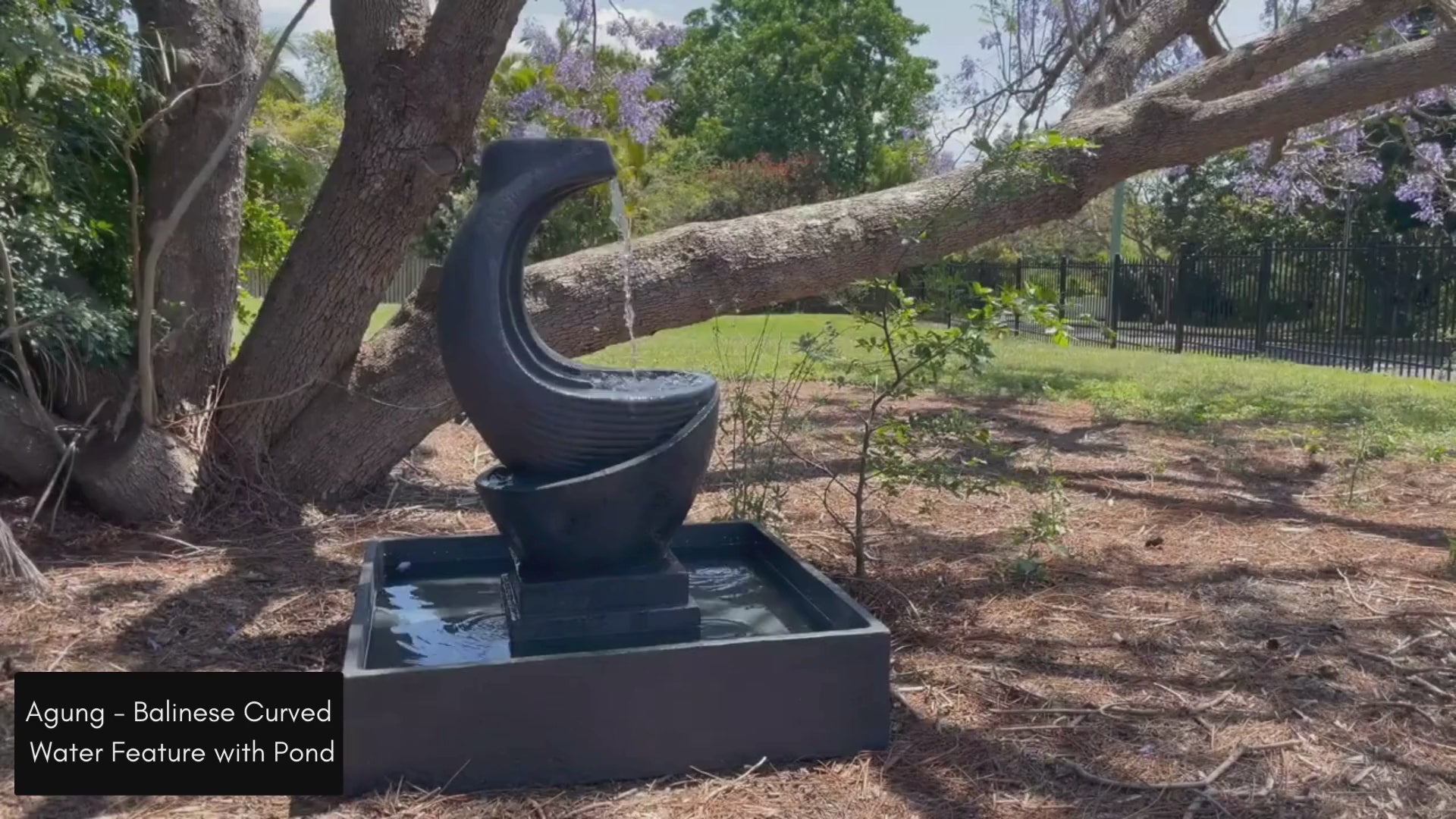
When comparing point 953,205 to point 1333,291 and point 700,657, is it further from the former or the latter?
point 1333,291

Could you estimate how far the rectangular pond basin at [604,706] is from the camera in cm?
320

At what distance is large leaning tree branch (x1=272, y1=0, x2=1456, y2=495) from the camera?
6117 mm

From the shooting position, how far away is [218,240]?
598cm

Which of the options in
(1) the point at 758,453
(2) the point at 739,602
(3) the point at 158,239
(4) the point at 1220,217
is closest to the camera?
(2) the point at 739,602

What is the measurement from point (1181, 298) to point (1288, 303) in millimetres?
1708

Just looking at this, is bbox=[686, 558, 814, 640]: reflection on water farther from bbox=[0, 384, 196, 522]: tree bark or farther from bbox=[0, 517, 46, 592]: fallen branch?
bbox=[0, 384, 196, 522]: tree bark

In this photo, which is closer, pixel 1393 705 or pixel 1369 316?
pixel 1393 705

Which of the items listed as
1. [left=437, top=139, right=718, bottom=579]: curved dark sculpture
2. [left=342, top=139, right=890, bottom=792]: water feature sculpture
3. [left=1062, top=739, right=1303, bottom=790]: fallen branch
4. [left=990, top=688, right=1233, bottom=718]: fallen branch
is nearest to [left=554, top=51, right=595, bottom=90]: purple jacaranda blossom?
[left=437, top=139, right=718, bottom=579]: curved dark sculpture

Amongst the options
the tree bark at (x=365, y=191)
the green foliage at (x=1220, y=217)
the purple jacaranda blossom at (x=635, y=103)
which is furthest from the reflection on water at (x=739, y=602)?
the green foliage at (x=1220, y=217)

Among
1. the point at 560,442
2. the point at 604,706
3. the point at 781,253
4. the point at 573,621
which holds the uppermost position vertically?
the point at 781,253

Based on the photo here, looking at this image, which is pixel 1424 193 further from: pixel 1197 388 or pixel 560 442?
pixel 560 442

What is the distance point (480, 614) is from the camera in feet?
13.6

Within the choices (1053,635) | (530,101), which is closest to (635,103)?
(530,101)

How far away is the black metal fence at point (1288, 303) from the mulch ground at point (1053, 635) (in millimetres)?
6548
